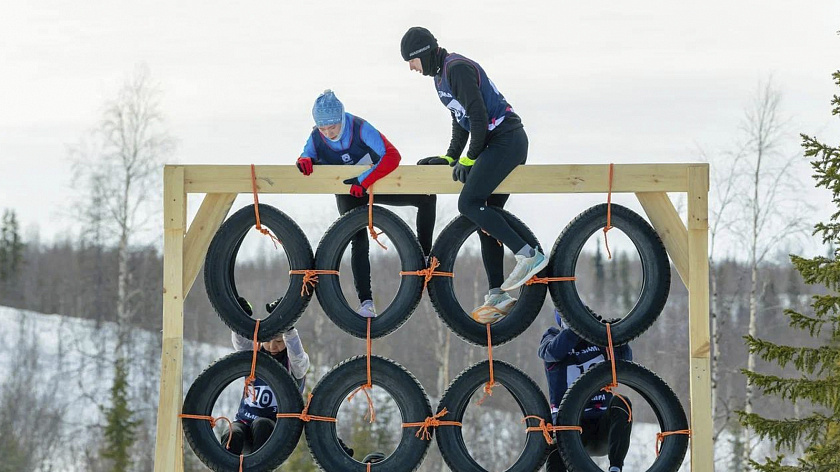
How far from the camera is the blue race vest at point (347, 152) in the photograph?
7.14 metres

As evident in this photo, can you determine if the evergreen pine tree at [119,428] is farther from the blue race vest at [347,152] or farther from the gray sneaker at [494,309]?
the gray sneaker at [494,309]

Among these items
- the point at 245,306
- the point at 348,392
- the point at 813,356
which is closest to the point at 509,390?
the point at 348,392

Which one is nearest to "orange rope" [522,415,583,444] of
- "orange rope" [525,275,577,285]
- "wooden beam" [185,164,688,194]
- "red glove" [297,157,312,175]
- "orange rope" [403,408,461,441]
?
"orange rope" [403,408,461,441]

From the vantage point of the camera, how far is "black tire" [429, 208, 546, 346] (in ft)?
23.1

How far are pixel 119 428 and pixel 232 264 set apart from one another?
60.1ft

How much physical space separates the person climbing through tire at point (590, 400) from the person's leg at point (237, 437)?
199 centimetres

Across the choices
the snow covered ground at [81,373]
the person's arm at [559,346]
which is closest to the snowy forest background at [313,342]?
the snow covered ground at [81,373]

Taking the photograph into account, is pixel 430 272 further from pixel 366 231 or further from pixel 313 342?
pixel 313 342

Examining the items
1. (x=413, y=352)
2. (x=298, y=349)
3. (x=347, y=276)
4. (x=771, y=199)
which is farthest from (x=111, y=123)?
(x=298, y=349)

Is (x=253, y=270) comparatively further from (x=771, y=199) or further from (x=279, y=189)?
(x=279, y=189)

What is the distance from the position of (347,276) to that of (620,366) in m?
20.1

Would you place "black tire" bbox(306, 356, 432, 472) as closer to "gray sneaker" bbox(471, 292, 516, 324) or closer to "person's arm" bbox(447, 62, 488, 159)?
"gray sneaker" bbox(471, 292, 516, 324)

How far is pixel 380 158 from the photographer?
7.01m

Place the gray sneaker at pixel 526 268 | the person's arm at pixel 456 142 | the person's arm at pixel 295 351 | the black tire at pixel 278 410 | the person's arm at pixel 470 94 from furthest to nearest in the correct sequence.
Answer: the person's arm at pixel 295 351 < the person's arm at pixel 456 142 < the black tire at pixel 278 410 < the gray sneaker at pixel 526 268 < the person's arm at pixel 470 94
